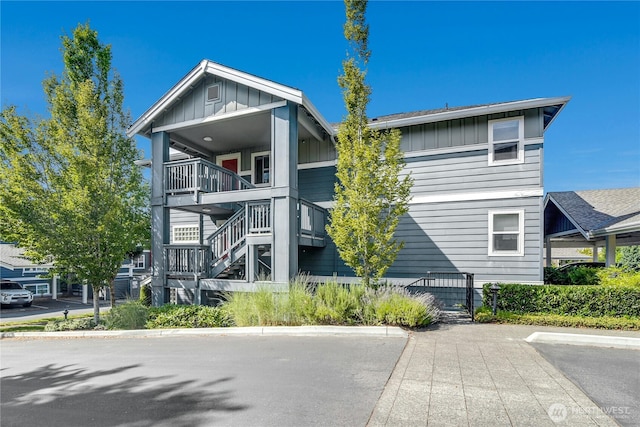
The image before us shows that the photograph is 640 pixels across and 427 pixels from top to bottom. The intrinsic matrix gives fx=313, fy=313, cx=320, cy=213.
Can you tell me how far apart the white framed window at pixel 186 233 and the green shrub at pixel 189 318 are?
5.87 m

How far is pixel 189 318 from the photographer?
8961 millimetres

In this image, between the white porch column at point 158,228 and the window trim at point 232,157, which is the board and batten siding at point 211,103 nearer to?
the white porch column at point 158,228

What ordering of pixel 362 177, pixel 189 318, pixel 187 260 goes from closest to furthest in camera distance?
pixel 362 177 < pixel 189 318 < pixel 187 260

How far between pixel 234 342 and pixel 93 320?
7309 mm

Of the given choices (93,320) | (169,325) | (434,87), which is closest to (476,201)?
(434,87)

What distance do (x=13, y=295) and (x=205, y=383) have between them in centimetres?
2307

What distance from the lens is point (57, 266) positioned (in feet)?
33.9

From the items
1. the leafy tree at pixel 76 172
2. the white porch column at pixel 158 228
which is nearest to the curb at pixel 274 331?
the white porch column at pixel 158 228

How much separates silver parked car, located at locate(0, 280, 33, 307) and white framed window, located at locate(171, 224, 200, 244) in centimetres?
1293

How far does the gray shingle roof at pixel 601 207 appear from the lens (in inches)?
432

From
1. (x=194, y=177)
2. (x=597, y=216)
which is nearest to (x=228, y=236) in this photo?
(x=194, y=177)

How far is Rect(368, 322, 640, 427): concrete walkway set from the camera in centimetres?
336

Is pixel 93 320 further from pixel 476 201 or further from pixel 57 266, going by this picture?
pixel 476 201

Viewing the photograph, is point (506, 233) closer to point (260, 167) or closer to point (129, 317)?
point (260, 167)
